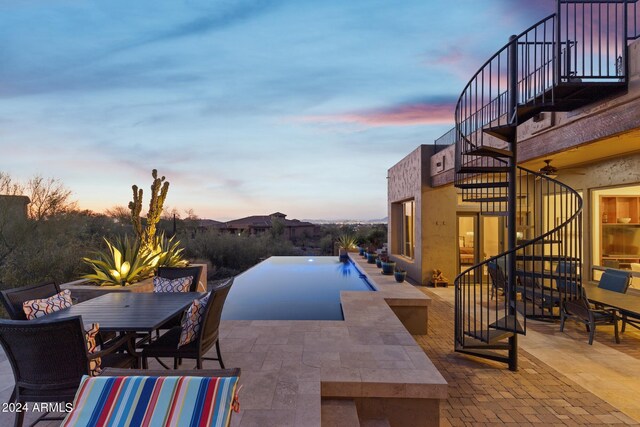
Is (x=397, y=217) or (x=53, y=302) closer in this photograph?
(x=53, y=302)

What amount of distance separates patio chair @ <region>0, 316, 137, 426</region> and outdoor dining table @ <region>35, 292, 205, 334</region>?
43 centimetres

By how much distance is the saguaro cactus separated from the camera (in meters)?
6.40

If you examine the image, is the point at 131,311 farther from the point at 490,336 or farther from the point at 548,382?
the point at 548,382

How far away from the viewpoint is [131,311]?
3.07m

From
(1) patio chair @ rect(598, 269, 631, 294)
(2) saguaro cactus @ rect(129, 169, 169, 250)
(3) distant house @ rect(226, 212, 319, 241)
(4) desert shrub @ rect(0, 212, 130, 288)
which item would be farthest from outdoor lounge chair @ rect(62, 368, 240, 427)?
(3) distant house @ rect(226, 212, 319, 241)

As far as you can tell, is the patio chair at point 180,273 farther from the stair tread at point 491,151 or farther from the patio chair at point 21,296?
the stair tread at point 491,151

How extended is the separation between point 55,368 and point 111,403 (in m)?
0.84

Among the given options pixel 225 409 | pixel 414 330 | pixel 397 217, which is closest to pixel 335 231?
pixel 397 217

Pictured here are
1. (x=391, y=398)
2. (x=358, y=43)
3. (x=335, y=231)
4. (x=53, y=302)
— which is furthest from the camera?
(x=335, y=231)

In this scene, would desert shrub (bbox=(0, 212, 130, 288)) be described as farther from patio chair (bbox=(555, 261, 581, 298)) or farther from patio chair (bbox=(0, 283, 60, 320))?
patio chair (bbox=(555, 261, 581, 298))

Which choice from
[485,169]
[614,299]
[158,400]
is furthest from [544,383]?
[158,400]

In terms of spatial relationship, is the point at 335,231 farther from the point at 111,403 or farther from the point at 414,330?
the point at 111,403

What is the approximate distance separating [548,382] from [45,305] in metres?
5.09

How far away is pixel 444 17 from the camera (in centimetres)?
754
